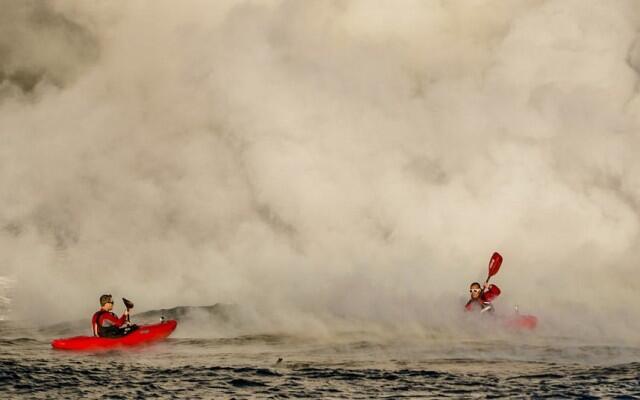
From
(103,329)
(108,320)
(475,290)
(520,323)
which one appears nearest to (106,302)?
(108,320)

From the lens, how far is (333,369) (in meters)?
31.4

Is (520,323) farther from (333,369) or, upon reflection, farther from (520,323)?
(333,369)

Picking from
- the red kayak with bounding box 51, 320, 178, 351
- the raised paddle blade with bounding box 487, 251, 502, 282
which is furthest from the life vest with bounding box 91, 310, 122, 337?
the raised paddle blade with bounding box 487, 251, 502, 282

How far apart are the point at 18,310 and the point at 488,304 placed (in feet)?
145

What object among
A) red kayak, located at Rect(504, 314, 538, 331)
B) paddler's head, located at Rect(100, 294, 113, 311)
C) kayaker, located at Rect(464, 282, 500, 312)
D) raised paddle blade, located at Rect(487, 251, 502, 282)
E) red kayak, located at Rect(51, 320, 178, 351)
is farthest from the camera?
raised paddle blade, located at Rect(487, 251, 502, 282)

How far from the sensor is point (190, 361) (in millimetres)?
34250

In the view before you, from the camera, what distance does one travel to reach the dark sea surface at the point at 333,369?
2714 cm

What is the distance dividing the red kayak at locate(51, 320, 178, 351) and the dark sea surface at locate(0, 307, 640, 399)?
496 mm

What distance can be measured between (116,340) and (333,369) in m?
12.2

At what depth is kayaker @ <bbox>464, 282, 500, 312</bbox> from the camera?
44.1 m

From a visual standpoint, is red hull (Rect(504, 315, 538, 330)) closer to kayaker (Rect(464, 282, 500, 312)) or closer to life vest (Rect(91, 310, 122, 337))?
kayaker (Rect(464, 282, 500, 312))

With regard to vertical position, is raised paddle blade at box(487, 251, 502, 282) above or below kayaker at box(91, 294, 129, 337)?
above

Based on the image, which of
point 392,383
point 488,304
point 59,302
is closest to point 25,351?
point 392,383

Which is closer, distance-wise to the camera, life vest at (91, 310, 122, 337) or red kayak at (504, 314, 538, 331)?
life vest at (91, 310, 122, 337)
